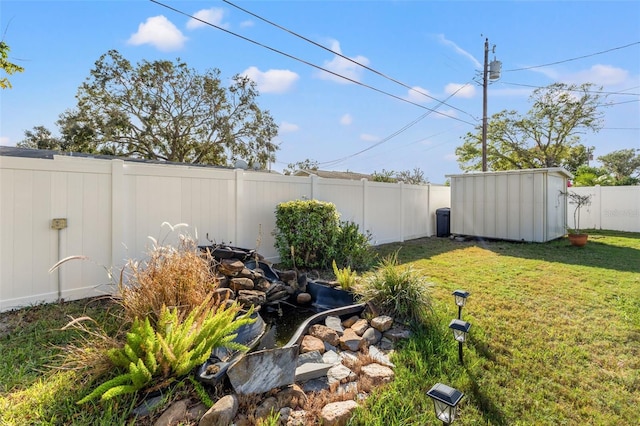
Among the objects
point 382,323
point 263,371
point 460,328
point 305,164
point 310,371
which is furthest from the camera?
point 305,164

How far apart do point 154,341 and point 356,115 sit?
13095 millimetres

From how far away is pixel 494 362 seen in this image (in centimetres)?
260

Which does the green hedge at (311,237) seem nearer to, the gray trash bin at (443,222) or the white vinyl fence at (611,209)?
the gray trash bin at (443,222)

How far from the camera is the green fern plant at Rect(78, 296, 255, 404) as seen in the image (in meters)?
1.78

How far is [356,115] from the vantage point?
1366 centimetres

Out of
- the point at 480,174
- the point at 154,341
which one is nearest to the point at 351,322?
the point at 154,341

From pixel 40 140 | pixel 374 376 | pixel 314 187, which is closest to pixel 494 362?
pixel 374 376

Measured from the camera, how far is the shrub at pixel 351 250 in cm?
551

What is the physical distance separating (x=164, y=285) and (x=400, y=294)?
2276 mm

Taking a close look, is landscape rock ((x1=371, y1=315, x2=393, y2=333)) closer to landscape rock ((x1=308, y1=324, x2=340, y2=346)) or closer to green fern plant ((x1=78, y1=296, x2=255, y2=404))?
landscape rock ((x1=308, y1=324, x2=340, y2=346))

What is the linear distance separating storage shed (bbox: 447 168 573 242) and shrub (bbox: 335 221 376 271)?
17.2 ft

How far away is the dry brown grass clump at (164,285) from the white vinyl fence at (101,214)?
0.23 metres

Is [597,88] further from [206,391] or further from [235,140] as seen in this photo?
[206,391]

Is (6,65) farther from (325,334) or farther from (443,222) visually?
(443,222)
